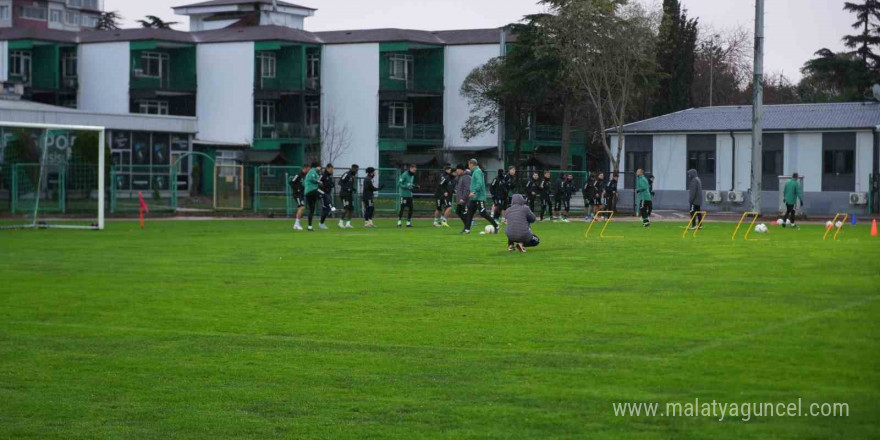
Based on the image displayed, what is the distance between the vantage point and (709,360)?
10.2m

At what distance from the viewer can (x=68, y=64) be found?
269 feet

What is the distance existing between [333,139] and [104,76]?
1645 centimetres

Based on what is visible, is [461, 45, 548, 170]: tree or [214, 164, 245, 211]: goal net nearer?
[214, 164, 245, 211]: goal net

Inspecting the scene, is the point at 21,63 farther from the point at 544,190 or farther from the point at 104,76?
the point at 544,190

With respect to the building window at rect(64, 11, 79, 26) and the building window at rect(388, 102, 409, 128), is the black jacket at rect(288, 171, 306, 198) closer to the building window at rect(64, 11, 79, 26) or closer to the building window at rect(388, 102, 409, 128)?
the building window at rect(388, 102, 409, 128)

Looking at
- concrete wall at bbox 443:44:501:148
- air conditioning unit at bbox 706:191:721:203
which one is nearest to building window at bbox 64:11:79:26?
concrete wall at bbox 443:44:501:148

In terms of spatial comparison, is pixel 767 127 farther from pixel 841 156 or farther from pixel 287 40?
pixel 287 40

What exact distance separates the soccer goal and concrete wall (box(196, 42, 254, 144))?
28.5 metres

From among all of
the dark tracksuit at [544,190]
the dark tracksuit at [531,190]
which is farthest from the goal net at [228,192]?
the dark tracksuit at [544,190]

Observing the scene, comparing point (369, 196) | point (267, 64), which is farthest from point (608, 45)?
point (267, 64)

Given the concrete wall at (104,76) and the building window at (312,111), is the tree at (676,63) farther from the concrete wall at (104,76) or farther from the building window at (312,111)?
the concrete wall at (104,76)

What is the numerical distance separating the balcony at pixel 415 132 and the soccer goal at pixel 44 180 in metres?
31.8

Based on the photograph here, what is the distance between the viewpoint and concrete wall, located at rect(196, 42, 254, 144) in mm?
78500

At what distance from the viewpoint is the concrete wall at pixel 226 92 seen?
258 ft
